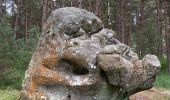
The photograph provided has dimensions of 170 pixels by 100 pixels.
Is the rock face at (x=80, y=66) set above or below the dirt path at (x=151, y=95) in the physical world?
above

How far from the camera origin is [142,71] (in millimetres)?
6504

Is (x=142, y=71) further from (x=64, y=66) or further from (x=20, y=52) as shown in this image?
(x=20, y=52)

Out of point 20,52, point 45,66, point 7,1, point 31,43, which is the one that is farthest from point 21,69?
point 7,1

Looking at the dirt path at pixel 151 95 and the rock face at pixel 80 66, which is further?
the dirt path at pixel 151 95

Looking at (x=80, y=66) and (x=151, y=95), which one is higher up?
(x=80, y=66)

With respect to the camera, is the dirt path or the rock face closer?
the rock face

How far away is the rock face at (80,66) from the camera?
256 inches

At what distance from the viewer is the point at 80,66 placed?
22.3ft

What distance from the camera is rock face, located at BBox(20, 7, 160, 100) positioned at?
256 inches

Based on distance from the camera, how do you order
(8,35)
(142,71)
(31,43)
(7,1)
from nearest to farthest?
(142,71), (8,35), (31,43), (7,1)

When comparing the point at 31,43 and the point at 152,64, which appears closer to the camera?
the point at 152,64

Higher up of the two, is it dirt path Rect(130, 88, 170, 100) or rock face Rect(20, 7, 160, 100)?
rock face Rect(20, 7, 160, 100)

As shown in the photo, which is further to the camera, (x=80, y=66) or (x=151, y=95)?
(x=151, y=95)

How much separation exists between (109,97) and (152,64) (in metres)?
1.02
